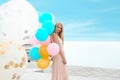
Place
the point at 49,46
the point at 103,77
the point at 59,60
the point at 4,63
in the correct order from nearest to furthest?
the point at 4,63
the point at 49,46
the point at 59,60
the point at 103,77

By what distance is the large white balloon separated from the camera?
551 cm

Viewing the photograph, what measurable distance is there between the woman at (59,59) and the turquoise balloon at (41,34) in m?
0.33

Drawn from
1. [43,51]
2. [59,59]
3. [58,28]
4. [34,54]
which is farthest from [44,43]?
[59,59]

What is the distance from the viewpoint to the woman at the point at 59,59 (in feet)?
20.5

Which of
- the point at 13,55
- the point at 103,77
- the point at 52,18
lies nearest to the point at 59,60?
the point at 52,18

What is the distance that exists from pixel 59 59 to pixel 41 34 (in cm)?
78

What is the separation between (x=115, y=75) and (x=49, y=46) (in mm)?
4920

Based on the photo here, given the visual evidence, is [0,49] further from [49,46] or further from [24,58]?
[49,46]

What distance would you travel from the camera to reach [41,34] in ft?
19.3

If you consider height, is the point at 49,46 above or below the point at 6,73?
above

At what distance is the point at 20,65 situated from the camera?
5.65m

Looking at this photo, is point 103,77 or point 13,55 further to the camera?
point 103,77

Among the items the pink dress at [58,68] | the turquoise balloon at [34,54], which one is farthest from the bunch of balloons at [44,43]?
the pink dress at [58,68]

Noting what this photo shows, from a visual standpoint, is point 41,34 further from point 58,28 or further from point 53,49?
point 58,28
